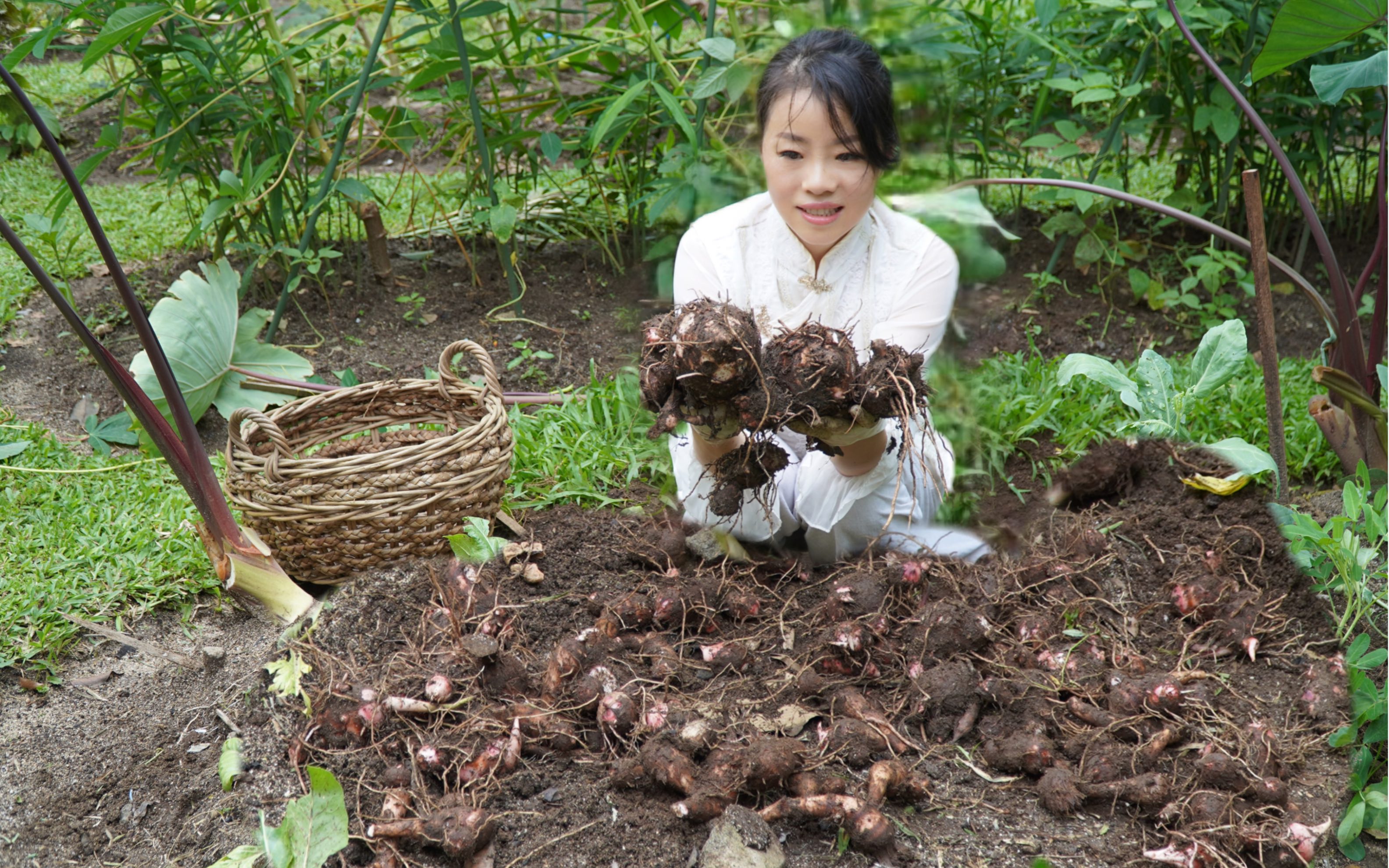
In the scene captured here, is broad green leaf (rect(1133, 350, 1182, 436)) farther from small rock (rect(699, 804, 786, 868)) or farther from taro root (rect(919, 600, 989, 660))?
small rock (rect(699, 804, 786, 868))

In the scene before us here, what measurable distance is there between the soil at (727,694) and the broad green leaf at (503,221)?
3.45 feet

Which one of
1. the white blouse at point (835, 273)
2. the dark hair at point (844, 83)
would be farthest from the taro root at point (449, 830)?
the dark hair at point (844, 83)

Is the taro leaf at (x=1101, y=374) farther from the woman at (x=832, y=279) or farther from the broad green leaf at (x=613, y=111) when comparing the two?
the broad green leaf at (x=613, y=111)

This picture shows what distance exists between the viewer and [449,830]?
129 cm

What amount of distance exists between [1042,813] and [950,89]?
1405mm

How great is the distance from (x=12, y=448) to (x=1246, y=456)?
2.70 m

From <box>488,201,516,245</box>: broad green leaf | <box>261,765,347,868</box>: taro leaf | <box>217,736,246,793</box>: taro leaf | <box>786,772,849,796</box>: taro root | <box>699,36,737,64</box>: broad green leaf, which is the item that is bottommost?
<box>217,736,246,793</box>: taro leaf

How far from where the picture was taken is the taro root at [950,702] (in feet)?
4.95

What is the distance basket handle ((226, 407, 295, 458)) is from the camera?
198 centimetres

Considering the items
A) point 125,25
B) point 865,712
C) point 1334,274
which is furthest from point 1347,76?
point 125,25

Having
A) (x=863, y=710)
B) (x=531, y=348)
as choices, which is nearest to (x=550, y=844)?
(x=863, y=710)

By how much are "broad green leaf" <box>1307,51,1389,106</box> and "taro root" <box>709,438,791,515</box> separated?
115 cm

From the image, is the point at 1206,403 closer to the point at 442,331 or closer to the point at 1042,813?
the point at 1042,813

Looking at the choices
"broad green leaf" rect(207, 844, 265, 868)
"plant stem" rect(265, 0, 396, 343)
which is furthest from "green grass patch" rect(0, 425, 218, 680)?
"broad green leaf" rect(207, 844, 265, 868)
